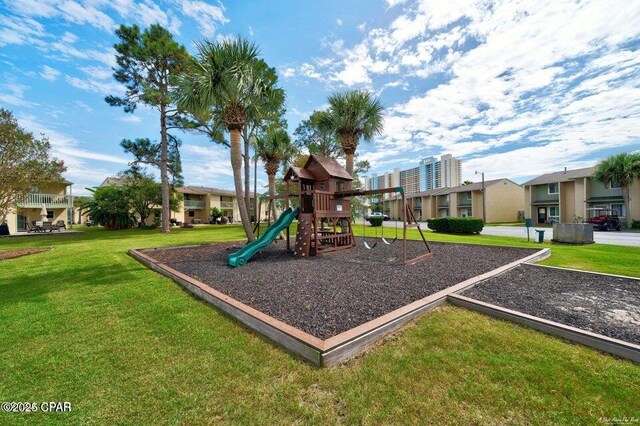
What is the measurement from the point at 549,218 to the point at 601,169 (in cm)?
779

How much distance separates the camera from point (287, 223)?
1009 centimetres

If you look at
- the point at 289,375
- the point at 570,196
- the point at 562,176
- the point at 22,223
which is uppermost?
the point at 562,176

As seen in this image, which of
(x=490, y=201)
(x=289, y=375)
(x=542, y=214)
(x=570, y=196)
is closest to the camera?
(x=289, y=375)

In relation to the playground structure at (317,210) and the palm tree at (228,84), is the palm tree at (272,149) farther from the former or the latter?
the playground structure at (317,210)

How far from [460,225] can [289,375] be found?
20.9 meters

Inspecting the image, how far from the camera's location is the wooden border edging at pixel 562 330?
295 cm

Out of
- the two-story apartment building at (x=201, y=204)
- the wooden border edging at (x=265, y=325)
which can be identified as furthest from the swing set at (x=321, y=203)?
the two-story apartment building at (x=201, y=204)

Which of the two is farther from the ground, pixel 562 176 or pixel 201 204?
pixel 562 176

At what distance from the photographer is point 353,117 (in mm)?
15141

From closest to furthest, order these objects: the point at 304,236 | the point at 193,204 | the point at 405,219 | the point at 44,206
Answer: the point at 405,219, the point at 304,236, the point at 44,206, the point at 193,204

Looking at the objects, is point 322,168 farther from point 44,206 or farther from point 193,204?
point 193,204

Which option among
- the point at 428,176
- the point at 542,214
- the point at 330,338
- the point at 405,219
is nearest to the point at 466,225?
the point at 405,219

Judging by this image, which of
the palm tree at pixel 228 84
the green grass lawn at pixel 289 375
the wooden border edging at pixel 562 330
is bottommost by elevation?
the green grass lawn at pixel 289 375

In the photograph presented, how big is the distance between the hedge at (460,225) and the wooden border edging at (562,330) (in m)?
17.7
